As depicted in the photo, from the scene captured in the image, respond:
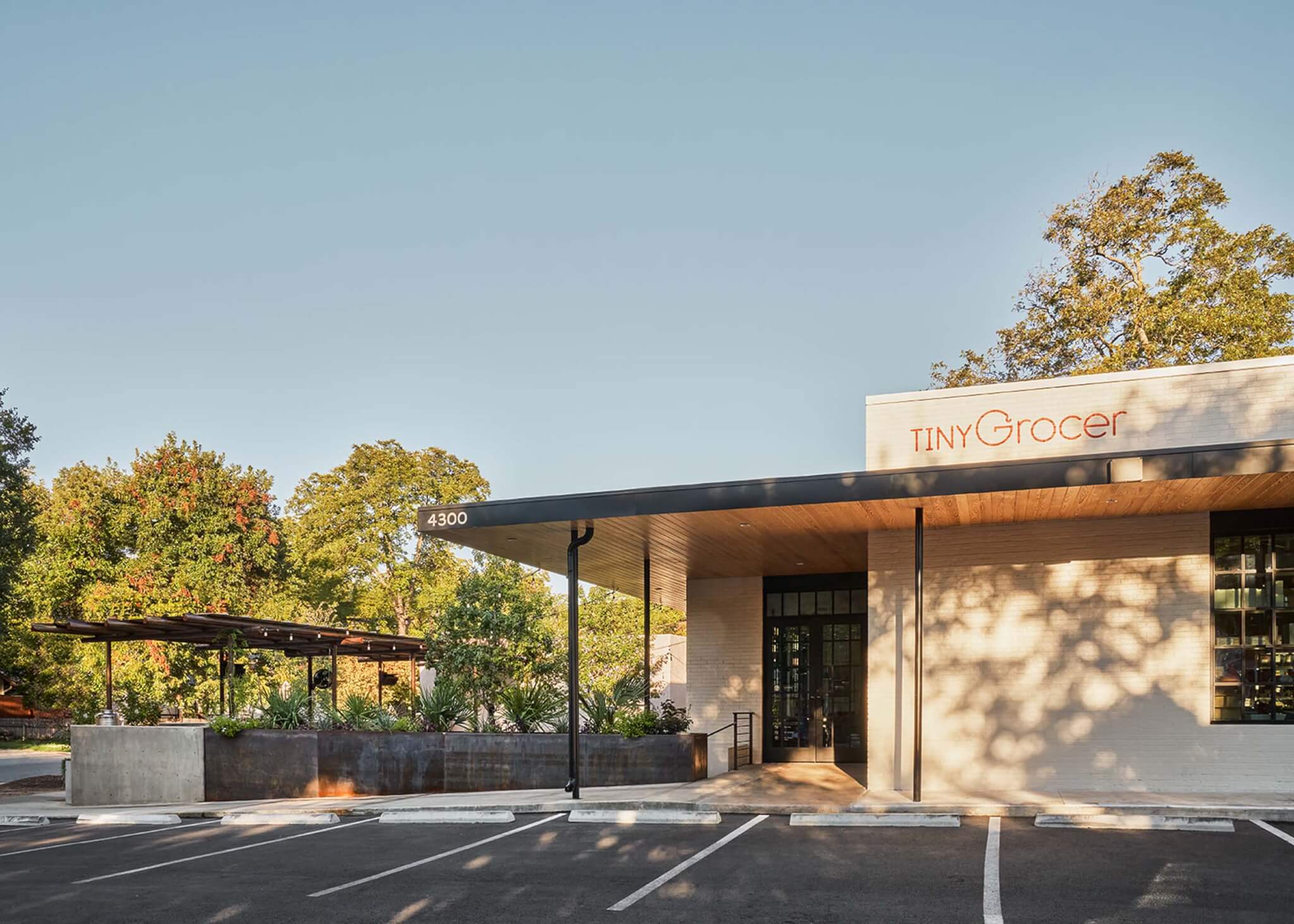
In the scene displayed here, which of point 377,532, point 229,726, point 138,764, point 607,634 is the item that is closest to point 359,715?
point 229,726

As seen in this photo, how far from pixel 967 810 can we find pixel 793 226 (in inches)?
884

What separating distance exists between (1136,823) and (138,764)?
49.8 feet

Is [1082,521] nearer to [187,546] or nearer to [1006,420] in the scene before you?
[1006,420]

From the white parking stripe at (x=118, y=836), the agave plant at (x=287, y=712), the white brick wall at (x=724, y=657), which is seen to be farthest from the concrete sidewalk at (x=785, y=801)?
the white brick wall at (x=724, y=657)

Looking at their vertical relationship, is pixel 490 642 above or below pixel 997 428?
below

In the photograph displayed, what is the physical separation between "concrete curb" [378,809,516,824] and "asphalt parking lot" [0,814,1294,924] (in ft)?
1.39

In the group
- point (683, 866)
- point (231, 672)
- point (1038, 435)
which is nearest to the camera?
point (683, 866)

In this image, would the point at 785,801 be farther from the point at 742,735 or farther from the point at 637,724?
the point at 742,735

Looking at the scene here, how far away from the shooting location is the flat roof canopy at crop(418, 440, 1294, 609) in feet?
34.5

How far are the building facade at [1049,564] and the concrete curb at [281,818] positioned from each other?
12.3 feet

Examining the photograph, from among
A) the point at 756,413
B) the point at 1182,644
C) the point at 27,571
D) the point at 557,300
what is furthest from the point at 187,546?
the point at 1182,644

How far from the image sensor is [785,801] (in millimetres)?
12523

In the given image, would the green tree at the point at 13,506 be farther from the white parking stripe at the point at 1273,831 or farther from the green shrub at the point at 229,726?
the white parking stripe at the point at 1273,831

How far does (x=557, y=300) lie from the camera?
36.3 meters
